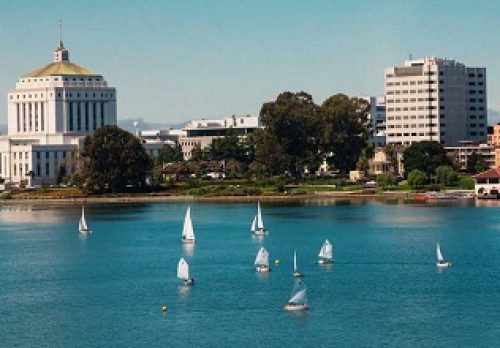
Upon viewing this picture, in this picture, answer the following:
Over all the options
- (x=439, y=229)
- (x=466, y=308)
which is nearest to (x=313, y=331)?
(x=466, y=308)

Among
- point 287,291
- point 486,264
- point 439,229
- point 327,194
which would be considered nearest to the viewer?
point 287,291

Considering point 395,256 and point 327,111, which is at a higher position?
point 327,111

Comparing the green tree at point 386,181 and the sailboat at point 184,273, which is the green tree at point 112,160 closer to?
the green tree at point 386,181

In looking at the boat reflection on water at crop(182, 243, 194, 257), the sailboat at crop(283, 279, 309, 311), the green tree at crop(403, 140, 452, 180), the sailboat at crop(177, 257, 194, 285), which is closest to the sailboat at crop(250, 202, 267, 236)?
the boat reflection on water at crop(182, 243, 194, 257)

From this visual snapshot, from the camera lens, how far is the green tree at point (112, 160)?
188m

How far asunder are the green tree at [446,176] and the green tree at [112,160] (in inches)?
1581

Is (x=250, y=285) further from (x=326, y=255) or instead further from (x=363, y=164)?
(x=363, y=164)

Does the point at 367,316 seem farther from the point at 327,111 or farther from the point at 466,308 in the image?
the point at 327,111

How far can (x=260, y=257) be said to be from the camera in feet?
295

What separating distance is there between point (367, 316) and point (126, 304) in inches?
556

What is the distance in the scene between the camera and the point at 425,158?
7407 inches

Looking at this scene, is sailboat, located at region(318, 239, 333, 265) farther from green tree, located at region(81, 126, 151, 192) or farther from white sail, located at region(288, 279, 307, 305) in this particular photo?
green tree, located at region(81, 126, 151, 192)

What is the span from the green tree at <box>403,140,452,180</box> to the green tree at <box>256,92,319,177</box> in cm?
1439

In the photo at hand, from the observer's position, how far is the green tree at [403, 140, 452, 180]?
188 m
